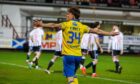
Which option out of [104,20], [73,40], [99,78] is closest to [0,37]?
[104,20]

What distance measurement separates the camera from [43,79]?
741 inches

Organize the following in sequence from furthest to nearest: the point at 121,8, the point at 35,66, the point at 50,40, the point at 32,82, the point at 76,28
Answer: the point at 121,8 < the point at 50,40 < the point at 35,66 < the point at 32,82 < the point at 76,28

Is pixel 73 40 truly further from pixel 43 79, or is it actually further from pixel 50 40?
pixel 50 40

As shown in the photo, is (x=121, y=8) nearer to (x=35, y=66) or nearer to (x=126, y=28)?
(x=126, y=28)

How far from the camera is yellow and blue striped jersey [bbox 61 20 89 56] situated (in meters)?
11.9

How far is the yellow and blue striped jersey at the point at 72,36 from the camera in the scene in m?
11.9

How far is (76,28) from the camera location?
11914 mm

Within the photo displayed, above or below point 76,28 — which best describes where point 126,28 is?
below

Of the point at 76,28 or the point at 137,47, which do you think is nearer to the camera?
the point at 76,28

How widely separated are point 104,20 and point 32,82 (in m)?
37.7

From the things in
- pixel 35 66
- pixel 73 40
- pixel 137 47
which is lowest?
pixel 137 47

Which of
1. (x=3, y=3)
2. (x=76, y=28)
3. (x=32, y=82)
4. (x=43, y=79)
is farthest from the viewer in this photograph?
(x=3, y=3)

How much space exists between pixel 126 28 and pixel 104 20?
273 centimetres

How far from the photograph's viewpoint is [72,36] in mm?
11922
